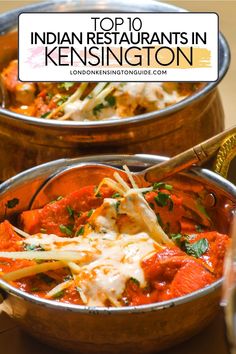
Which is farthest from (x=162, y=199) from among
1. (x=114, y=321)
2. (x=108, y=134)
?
(x=114, y=321)

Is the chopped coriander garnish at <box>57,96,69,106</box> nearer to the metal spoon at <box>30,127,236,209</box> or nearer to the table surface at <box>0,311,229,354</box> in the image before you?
the metal spoon at <box>30,127,236,209</box>

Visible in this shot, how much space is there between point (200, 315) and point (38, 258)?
0.25 m

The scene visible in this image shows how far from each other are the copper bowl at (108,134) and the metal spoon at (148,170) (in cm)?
8

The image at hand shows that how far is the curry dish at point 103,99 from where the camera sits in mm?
1412

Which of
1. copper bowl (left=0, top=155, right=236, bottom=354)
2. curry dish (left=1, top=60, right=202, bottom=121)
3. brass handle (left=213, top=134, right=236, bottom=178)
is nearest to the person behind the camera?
copper bowl (left=0, top=155, right=236, bottom=354)

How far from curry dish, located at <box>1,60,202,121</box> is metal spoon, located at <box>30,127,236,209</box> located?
0.20 metres

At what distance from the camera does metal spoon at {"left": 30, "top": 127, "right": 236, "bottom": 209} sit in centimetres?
117

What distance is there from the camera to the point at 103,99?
1.42 metres

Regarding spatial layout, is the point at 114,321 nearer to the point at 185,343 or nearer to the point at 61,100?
the point at 185,343

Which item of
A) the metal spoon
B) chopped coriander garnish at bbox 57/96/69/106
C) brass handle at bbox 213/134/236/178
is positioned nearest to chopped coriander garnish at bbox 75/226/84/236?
the metal spoon

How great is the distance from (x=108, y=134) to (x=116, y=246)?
0.29 meters

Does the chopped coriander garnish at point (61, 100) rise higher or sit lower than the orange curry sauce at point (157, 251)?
higher

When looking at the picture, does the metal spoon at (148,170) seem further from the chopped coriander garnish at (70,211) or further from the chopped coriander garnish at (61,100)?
the chopped coriander garnish at (61,100)

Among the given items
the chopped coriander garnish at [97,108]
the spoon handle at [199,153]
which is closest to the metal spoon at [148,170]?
the spoon handle at [199,153]
